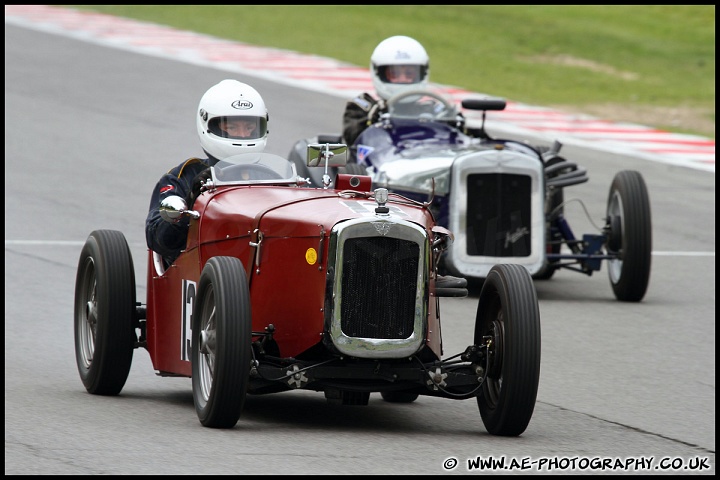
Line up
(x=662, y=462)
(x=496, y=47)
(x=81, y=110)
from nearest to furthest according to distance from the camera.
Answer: (x=662, y=462) → (x=81, y=110) → (x=496, y=47)

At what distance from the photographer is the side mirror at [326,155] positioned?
775cm

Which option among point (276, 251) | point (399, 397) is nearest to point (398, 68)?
point (399, 397)

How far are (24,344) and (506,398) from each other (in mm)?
3947

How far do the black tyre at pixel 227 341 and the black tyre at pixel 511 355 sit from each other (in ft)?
3.75

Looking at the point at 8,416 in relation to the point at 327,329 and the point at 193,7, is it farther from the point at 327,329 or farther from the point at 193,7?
the point at 193,7

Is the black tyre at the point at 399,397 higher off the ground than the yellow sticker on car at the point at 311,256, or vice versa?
the yellow sticker on car at the point at 311,256

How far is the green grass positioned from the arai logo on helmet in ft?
46.6

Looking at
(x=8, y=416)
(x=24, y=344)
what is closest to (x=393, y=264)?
(x=8, y=416)

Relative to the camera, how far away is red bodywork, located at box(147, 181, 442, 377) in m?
6.80

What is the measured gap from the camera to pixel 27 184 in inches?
623

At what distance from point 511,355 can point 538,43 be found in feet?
76.8
